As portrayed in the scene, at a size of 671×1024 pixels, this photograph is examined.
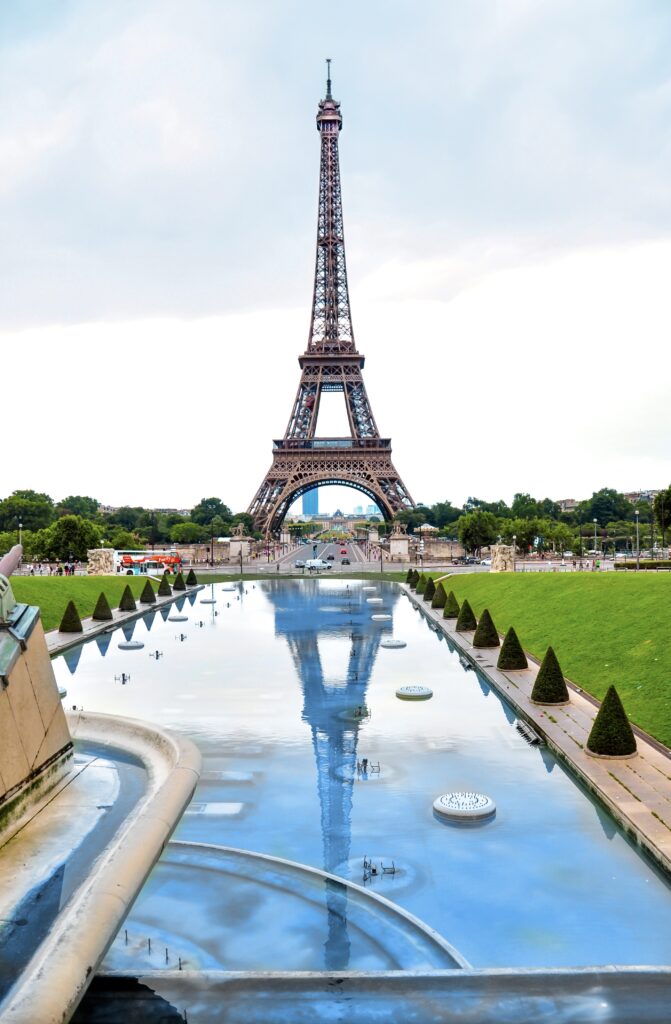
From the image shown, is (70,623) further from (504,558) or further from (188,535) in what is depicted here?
(188,535)

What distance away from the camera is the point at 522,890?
36.3 ft

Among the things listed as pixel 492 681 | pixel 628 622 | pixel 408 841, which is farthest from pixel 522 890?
pixel 628 622

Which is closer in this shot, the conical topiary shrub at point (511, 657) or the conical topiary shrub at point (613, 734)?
the conical topiary shrub at point (613, 734)

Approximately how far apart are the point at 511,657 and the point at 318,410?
269 ft

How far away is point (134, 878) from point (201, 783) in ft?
15.4

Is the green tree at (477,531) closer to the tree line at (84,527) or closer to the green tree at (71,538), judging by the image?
the tree line at (84,527)

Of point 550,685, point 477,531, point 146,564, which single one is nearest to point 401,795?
point 550,685

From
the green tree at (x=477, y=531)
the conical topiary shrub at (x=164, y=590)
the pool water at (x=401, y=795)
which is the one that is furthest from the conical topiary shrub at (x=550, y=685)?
the green tree at (x=477, y=531)

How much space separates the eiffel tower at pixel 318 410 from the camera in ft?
327

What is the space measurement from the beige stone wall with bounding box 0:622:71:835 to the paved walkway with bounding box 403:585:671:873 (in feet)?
31.1

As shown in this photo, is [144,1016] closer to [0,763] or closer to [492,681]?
[0,763]

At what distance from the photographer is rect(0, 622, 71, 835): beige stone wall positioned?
1237cm

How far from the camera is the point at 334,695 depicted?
23.7 meters

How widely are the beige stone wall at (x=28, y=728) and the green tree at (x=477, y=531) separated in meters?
A: 76.2
